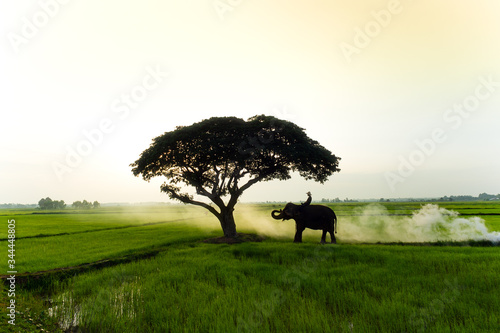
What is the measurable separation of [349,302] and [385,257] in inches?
207

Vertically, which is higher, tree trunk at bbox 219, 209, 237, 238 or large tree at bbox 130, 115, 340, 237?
large tree at bbox 130, 115, 340, 237

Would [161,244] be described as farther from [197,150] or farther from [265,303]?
[265,303]

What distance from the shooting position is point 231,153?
15312 millimetres

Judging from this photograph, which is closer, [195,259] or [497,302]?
[497,302]

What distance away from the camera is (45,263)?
398 inches

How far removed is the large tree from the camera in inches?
581

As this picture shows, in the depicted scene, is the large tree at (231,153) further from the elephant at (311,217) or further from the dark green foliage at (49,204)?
the dark green foliage at (49,204)

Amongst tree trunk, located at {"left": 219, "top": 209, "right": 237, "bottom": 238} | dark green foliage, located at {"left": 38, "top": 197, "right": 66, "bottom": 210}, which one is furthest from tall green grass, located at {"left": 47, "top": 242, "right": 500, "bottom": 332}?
dark green foliage, located at {"left": 38, "top": 197, "right": 66, "bottom": 210}

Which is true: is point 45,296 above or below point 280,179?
below

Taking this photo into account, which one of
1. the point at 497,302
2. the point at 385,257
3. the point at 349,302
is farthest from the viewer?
the point at 385,257

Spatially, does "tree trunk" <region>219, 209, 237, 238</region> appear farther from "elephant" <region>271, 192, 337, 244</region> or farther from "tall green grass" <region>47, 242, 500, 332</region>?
"tall green grass" <region>47, 242, 500, 332</region>

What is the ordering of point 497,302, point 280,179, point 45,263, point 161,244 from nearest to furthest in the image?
point 497,302, point 45,263, point 161,244, point 280,179

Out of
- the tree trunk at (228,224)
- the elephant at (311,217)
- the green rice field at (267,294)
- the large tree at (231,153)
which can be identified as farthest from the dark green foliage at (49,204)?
the elephant at (311,217)

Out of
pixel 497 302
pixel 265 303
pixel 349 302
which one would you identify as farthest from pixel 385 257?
pixel 265 303
